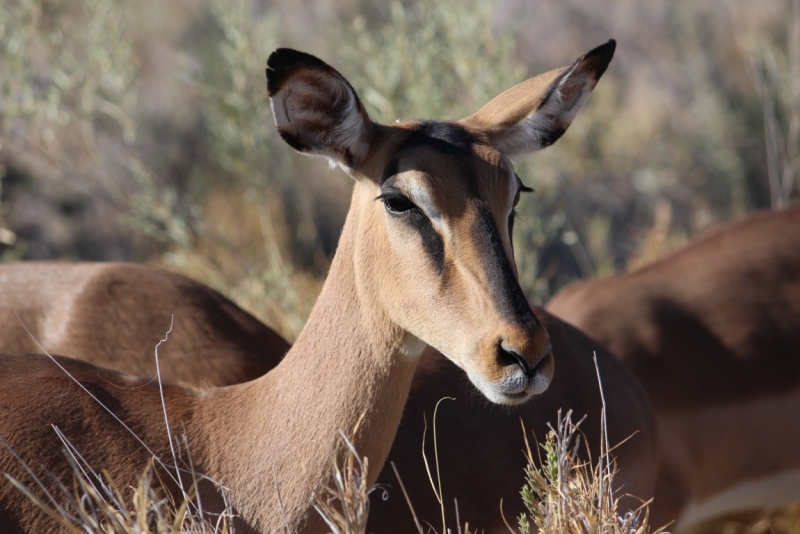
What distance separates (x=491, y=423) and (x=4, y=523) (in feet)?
7.00

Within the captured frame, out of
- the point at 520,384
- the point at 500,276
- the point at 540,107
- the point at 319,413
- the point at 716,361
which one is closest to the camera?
the point at 520,384

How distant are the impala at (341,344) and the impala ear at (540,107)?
108 millimetres

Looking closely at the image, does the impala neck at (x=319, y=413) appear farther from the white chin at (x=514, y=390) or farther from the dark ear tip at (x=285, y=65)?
the dark ear tip at (x=285, y=65)

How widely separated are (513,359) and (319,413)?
2.50ft

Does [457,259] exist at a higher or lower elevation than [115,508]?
higher

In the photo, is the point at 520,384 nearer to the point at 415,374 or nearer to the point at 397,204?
the point at 397,204

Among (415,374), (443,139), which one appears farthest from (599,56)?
(415,374)

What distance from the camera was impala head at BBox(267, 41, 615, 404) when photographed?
276cm

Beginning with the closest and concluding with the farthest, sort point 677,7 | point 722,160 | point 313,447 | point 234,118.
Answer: point 313,447, point 234,118, point 722,160, point 677,7

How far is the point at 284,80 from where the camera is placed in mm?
2990

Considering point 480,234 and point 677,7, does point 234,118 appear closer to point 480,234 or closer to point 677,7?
point 480,234

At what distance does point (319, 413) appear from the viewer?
3119 mm

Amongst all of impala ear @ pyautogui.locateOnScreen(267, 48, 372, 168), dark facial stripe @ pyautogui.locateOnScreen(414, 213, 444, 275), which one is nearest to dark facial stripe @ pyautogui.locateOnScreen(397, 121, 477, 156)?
impala ear @ pyautogui.locateOnScreen(267, 48, 372, 168)

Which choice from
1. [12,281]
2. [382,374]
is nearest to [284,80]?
[382,374]
